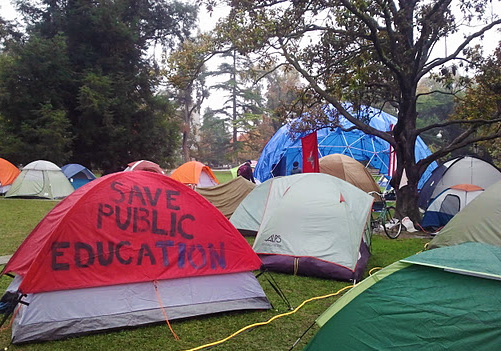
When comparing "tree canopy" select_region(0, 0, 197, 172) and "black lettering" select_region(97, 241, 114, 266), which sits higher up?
"tree canopy" select_region(0, 0, 197, 172)

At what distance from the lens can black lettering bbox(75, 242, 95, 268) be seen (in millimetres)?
3809

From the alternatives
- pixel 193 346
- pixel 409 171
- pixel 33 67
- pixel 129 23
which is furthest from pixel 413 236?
pixel 129 23

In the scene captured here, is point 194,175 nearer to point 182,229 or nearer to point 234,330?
point 182,229

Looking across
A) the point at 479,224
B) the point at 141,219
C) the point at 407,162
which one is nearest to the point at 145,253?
the point at 141,219

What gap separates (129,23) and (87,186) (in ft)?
67.8

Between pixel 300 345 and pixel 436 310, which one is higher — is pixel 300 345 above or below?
below

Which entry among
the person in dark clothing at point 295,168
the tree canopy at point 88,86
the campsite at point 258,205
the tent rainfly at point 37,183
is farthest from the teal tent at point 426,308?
the tree canopy at point 88,86

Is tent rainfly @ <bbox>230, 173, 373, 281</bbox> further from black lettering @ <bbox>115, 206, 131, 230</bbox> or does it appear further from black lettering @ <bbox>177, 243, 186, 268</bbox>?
black lettering @ <bbox>115, 206, 131, 230</bbox>

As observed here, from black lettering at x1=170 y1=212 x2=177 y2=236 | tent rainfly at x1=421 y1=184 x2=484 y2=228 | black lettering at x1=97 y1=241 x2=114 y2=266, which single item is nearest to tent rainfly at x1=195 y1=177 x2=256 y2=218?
tent rainfly at x1=421 y1=184 x2=484 y2=228

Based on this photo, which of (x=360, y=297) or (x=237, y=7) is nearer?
(x=360, y=297)

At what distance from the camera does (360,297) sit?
113 inches

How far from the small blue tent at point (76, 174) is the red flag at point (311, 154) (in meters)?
10.2

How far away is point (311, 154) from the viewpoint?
1043 centimetres

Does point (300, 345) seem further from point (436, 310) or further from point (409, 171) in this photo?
point (409, 171)
